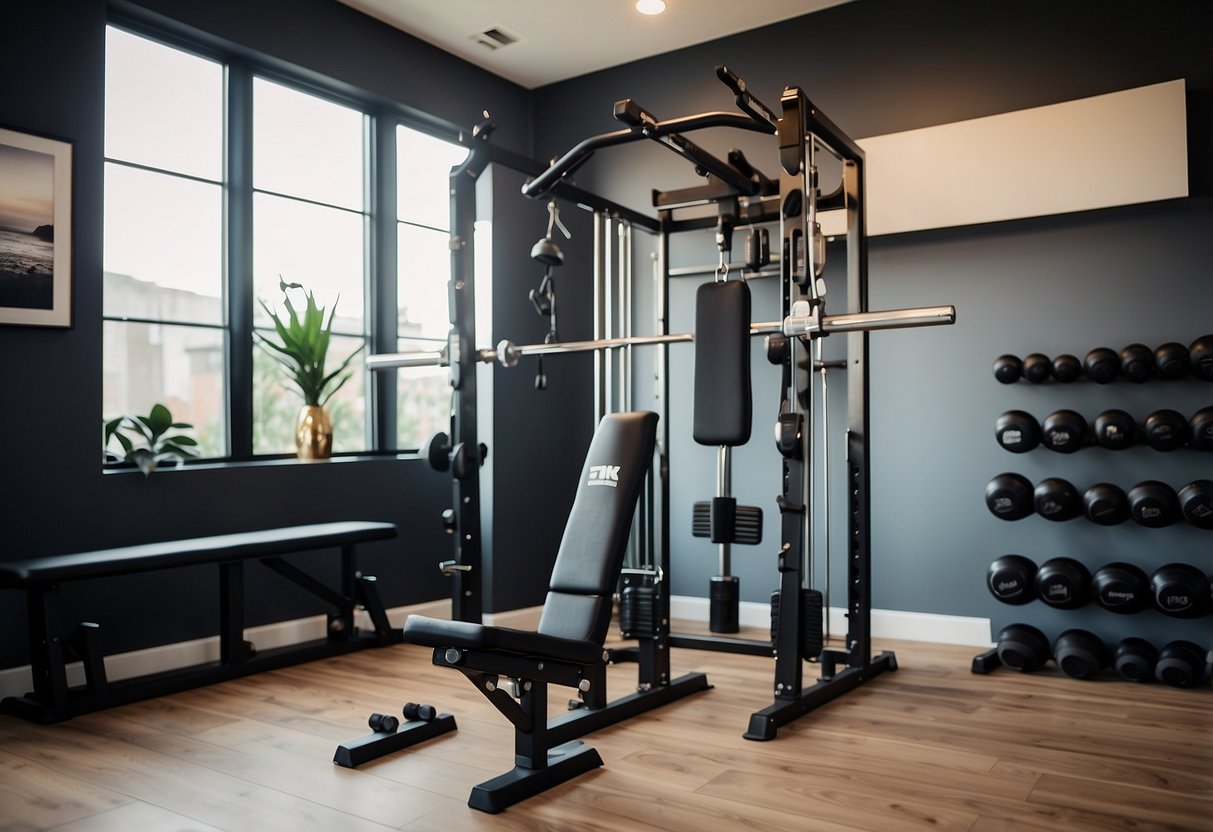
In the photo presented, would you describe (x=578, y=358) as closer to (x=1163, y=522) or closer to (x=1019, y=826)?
(x=1163, y=522)

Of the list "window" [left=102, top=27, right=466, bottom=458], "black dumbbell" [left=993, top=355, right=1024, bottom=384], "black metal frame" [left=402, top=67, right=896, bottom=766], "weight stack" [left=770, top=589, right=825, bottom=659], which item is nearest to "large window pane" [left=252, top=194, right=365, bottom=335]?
"window" [left=102, top=27, right=466, bottom=458]

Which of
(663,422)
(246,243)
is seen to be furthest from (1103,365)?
(246,243)

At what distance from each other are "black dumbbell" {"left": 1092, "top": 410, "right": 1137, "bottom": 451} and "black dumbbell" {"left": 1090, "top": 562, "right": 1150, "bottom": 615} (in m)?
0.47

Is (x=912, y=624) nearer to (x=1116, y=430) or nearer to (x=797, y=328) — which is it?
(x=1116, y=430)

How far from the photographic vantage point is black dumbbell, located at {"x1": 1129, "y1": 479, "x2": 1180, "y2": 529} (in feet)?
11.5

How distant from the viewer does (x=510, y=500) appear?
486cm

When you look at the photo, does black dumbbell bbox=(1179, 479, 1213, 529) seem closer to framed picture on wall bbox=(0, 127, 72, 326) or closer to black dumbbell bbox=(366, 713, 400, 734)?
black dumbbell bbox=(366, 713, 400, 734)

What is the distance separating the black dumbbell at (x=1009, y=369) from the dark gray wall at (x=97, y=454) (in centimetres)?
283

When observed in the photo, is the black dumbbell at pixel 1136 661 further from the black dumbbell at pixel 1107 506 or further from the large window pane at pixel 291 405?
the large window pane at pixel 291 405

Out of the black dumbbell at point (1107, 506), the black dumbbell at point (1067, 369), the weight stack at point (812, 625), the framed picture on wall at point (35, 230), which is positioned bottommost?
the weight stack at point (812, 625)

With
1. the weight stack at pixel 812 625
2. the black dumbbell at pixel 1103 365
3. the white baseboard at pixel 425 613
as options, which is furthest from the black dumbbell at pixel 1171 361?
the weight stack at pixel 812 625

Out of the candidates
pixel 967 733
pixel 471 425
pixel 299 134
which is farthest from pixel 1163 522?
pixel 299 134

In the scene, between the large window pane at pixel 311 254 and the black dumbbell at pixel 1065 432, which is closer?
the black dumbbell at pixel 1065 432

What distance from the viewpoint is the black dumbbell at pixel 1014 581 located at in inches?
146
